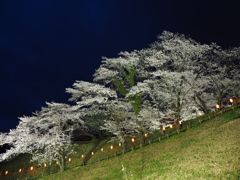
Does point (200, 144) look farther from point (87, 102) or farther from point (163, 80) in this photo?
point (87, 102)

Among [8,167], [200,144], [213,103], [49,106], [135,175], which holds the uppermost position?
[49,106]

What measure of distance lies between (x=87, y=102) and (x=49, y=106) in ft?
25.7

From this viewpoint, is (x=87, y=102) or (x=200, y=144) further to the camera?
(x=87, y=102)

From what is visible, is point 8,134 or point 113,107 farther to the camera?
point 8,134

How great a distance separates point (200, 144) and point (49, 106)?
21.0 m

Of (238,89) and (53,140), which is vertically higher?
(238,89)

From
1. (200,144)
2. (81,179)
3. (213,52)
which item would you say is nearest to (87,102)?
(81,179)

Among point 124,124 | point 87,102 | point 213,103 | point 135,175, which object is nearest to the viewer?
point 135,175

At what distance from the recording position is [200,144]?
602 inches

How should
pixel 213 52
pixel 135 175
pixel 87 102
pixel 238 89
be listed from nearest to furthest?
1. pixel 135 175
2. pixel 87 102
3. pixel 213 52
4. pixel 238 89

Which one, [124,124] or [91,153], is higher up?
[124,124]

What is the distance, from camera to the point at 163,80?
2264 cm

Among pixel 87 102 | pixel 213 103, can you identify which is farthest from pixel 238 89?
pixel 87 102

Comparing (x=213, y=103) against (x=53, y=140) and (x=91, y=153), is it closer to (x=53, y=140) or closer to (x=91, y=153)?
(x=91, y=153)
